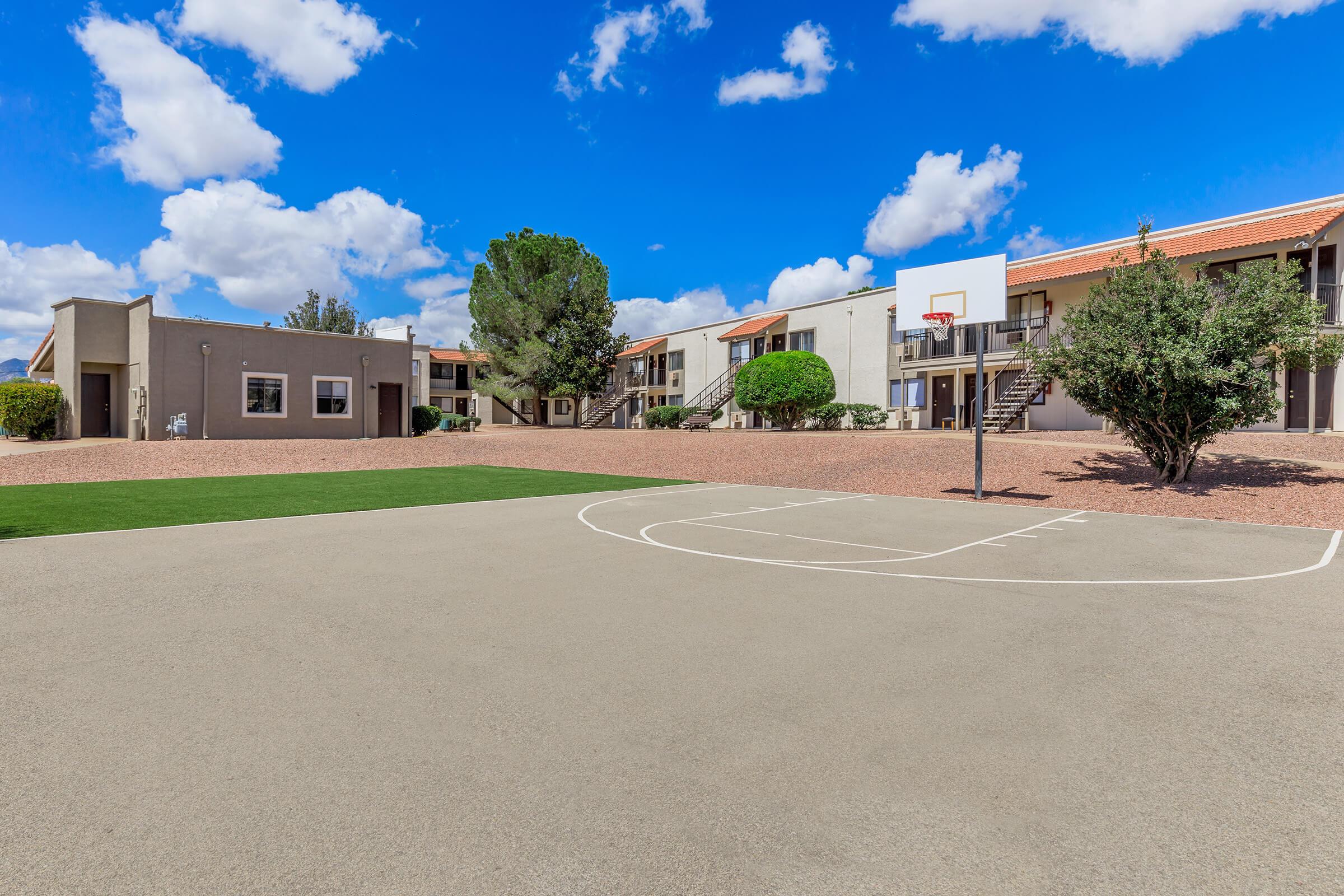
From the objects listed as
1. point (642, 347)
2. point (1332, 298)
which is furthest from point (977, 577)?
point (642, 347)

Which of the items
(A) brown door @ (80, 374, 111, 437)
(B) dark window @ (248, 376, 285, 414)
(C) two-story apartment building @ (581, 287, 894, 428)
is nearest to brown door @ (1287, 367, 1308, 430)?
(C) two-story apartment building @ (581, 287, 894, 428)

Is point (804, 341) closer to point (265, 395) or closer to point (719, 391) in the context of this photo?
point (719, 391)

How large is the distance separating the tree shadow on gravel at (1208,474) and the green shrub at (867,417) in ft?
41.8

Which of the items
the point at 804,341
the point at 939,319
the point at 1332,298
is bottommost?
the point at 939,319

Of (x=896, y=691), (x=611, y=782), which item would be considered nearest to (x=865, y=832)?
(x=611, y=782)

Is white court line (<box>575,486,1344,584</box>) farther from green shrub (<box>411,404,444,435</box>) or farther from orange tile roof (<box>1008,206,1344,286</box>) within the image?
green shrub (<box>411,404,444,435</box>)

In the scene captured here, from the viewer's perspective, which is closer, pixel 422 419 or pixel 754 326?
pixel 422 419

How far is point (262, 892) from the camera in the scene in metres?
2.46

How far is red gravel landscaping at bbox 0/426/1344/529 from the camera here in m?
13.5

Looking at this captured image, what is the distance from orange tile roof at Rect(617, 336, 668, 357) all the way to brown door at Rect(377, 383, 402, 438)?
17.8 metres

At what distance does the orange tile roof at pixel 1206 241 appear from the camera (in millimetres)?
21094

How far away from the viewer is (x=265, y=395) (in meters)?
27.3

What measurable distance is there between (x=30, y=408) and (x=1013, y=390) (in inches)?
1363

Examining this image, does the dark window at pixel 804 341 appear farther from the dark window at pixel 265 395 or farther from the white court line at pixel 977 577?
the white court line at pixel 977 577
